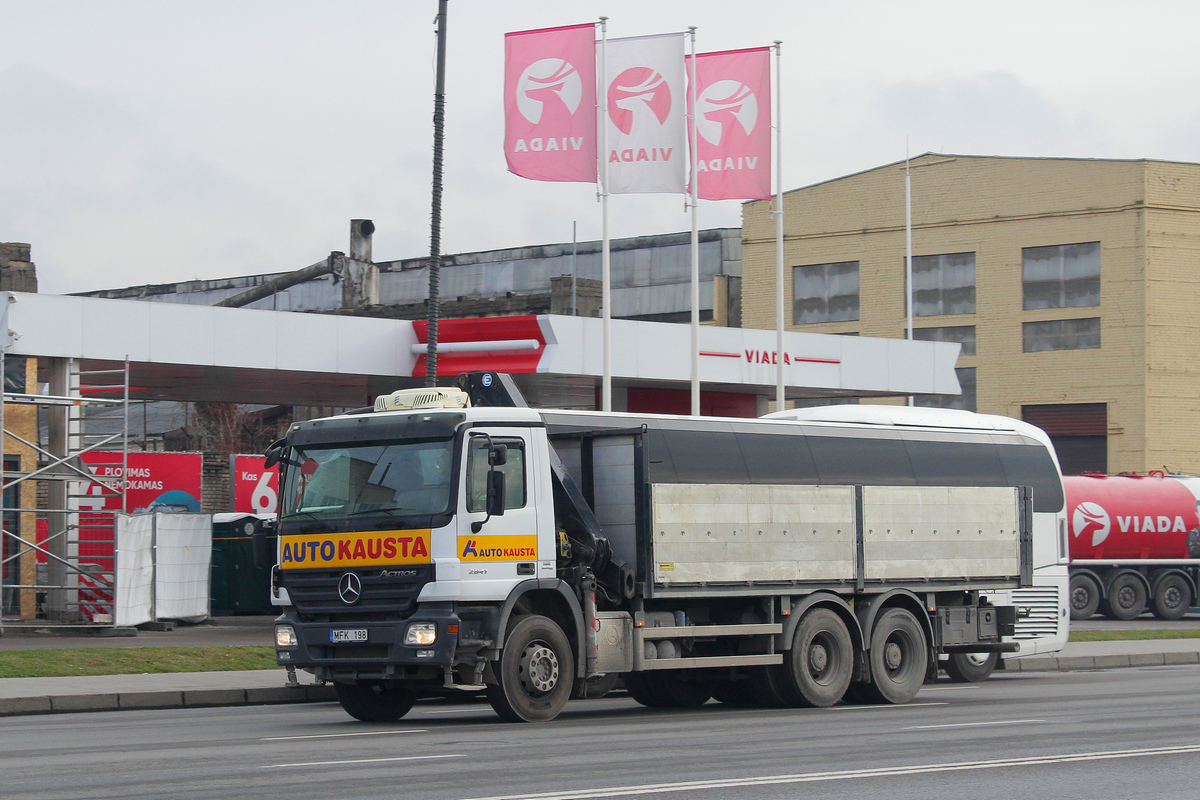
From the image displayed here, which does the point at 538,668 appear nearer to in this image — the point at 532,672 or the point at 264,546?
the point at 532,672

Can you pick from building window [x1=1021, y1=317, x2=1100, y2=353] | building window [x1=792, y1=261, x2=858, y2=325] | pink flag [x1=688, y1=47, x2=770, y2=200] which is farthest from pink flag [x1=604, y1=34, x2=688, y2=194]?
building window [x1=792, y1=261, x2=858, y2=325]

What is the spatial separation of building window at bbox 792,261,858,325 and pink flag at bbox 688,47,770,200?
3202cm

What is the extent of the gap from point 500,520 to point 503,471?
45 centimetres

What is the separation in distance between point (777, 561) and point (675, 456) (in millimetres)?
1606

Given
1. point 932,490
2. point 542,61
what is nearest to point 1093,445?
point 542,61

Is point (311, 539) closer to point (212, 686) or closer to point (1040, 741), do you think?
point (212, 686)

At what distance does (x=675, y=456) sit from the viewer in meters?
15.1

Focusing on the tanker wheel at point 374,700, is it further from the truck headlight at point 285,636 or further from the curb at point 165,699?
the curb at point 165,699

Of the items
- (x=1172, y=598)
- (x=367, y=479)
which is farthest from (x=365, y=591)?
(x=1172, y=598)

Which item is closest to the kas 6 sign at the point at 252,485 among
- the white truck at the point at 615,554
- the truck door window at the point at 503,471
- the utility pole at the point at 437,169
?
the utility pole at the point at 437,169

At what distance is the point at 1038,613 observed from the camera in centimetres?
1939

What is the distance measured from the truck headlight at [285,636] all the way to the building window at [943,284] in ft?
148

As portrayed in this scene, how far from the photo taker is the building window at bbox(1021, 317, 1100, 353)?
54125 mm

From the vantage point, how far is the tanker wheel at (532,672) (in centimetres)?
1362
